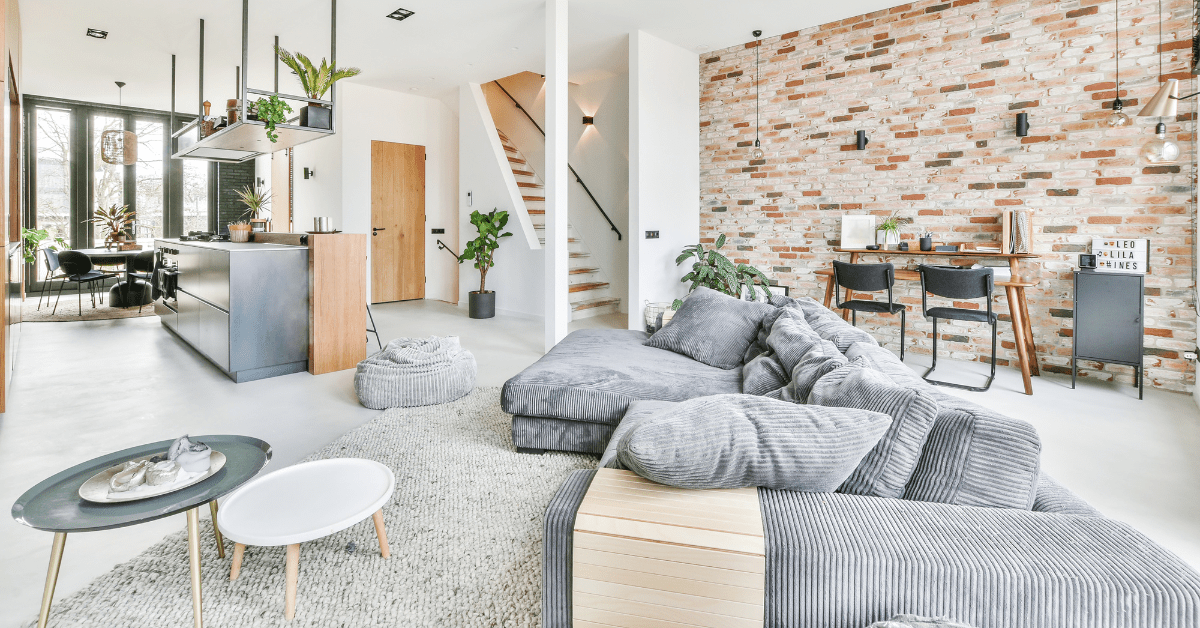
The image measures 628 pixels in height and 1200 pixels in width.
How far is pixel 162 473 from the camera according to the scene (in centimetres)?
150

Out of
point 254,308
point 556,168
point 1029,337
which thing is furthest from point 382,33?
point 1029,337

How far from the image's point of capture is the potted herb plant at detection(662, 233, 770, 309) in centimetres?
595

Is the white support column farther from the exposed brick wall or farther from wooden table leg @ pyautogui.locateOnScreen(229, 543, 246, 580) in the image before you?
wooden table leg @ pyautogui.locateOnScreen(229, 543, 246, 580)

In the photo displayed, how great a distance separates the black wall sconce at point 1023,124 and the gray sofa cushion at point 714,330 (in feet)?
10.1

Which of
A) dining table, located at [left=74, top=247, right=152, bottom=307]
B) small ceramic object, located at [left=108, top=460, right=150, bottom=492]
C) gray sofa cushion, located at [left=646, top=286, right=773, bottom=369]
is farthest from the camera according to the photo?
dining table, located at [left=74, top=247, right=152, bottom=307]

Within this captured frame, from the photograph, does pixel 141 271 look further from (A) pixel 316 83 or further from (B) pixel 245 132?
(A) pixel 316 83

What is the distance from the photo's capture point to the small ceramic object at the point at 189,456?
5.13 feet

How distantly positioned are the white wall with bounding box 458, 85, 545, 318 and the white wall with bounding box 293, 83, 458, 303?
1.96 feet

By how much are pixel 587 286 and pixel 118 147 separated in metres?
6.08

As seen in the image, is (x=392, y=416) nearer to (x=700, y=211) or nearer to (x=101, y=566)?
(x=101, y=566)

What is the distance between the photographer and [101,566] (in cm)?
194

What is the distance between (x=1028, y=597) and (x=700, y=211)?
612cm

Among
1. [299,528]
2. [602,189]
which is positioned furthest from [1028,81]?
[299,528]

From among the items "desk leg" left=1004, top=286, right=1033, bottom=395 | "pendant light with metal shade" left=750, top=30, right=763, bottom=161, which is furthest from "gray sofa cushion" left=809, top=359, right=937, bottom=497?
"pendant light with metal shade" left=750, top=30, right=763, bottom=161
